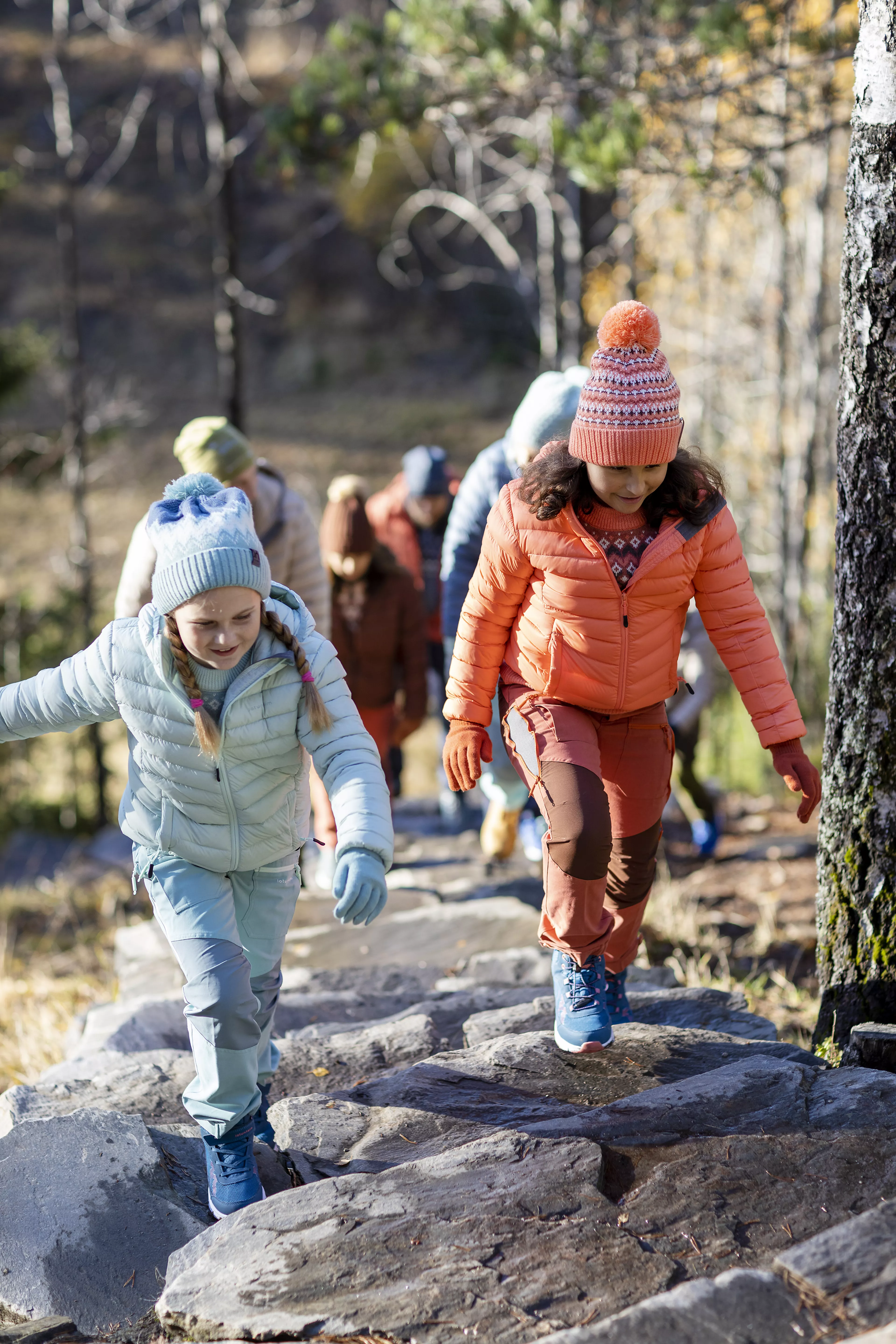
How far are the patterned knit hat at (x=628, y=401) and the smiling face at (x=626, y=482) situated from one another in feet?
0.09

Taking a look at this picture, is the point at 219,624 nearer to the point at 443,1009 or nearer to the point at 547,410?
the point at 443,1009

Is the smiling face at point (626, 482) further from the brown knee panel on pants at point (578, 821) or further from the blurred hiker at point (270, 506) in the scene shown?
the blurred hiker at point (270, 506)

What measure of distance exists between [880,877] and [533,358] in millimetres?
23322

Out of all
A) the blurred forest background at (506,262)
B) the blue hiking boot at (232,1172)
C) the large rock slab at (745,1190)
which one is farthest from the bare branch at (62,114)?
the large rock slab at (745,1190)

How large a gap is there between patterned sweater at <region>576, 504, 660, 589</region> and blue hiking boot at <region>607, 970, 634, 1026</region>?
1214mm

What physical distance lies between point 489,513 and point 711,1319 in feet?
9.78

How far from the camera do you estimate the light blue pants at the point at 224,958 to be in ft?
9.30

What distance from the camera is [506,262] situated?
981cm

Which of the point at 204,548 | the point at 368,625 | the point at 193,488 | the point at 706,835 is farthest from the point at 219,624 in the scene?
the point at 706,835


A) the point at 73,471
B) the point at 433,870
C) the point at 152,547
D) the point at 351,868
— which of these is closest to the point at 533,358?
the point at 73,471

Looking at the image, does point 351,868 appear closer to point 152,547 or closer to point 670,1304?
point 670,1304

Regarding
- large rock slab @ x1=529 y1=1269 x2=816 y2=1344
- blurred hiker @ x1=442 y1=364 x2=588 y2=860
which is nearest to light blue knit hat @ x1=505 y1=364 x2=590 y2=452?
blurred hiker @ x1=442 y1=364 x2=588 y2=860

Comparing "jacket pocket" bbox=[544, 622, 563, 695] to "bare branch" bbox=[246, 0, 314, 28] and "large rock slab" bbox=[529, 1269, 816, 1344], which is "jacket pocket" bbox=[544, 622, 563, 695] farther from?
"bare branch" bbox=[246, 0, 314, 28]

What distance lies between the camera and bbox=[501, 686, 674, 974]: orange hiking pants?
10.3ft
